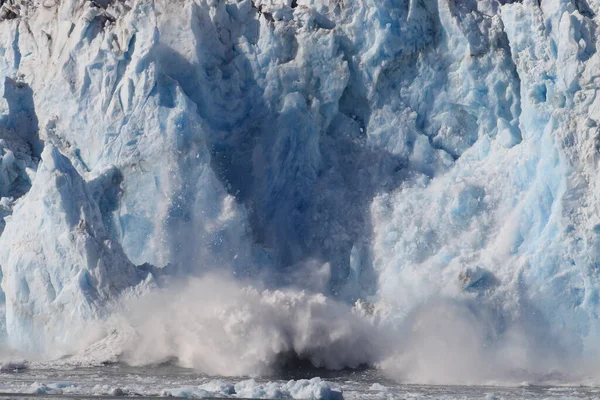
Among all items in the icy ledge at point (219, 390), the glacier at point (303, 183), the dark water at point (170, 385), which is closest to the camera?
the icy ledge at point (219, 390)

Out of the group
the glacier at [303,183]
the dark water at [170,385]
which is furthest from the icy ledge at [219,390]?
the glacier at [303,183]

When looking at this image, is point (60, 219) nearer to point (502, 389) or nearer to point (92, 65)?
point (92, 65)

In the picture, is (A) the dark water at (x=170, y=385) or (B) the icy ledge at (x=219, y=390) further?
(A) the dark water at (x=170, y=385)

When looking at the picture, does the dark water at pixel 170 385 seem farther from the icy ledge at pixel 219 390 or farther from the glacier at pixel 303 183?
the glacier at pixel 303 183

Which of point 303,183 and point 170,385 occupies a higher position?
point 303,183

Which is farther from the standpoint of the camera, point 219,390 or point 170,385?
point 170,385

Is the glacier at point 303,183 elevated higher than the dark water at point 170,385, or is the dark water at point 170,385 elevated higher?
the glacier at point 303,183

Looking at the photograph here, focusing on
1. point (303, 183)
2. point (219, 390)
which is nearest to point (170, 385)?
point (219, 390)

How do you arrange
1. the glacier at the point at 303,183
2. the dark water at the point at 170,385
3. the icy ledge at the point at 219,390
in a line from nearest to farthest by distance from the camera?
1. the icy ledge at the point at 219,390
2. the dark water at the point at 170,385
3. the glacier at the point at 303,183

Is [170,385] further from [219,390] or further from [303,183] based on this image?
[303,183]

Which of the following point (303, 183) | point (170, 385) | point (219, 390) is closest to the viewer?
point (219, 390)
